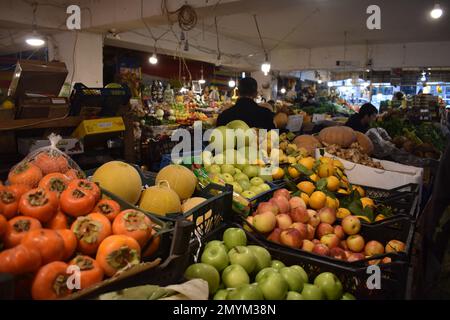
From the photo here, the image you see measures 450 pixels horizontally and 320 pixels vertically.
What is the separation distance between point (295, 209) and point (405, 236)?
58 cm

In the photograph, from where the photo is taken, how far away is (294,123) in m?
6.70

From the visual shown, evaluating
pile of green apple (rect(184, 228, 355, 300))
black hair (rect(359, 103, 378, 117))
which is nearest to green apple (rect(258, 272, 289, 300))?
pile of green apple (rect(184, 228, 355, 300))

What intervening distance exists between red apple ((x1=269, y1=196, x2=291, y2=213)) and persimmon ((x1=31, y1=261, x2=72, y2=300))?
48.7 inches

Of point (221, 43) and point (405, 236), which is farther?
point (221, 43)

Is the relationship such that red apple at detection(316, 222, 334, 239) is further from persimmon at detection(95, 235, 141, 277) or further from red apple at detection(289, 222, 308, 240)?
persimmon at detection(95, 235, 141, 277)

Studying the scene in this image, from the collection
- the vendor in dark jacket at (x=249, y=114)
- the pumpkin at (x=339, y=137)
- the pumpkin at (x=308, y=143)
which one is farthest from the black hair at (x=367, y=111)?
the vendor in dark jacket at (x=249, y=114)

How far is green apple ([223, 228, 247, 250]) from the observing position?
146 centimetres

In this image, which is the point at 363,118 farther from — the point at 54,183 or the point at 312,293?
the point at 54,183

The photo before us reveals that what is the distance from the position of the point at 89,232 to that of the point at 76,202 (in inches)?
4.9

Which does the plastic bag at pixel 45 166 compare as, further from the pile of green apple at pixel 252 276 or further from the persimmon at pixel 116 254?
the pile of green apple at pixel 252 276

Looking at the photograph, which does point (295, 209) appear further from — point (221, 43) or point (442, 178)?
point (221, 43)

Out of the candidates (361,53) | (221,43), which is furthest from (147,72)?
(361,53)

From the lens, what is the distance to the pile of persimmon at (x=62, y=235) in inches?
34.9
